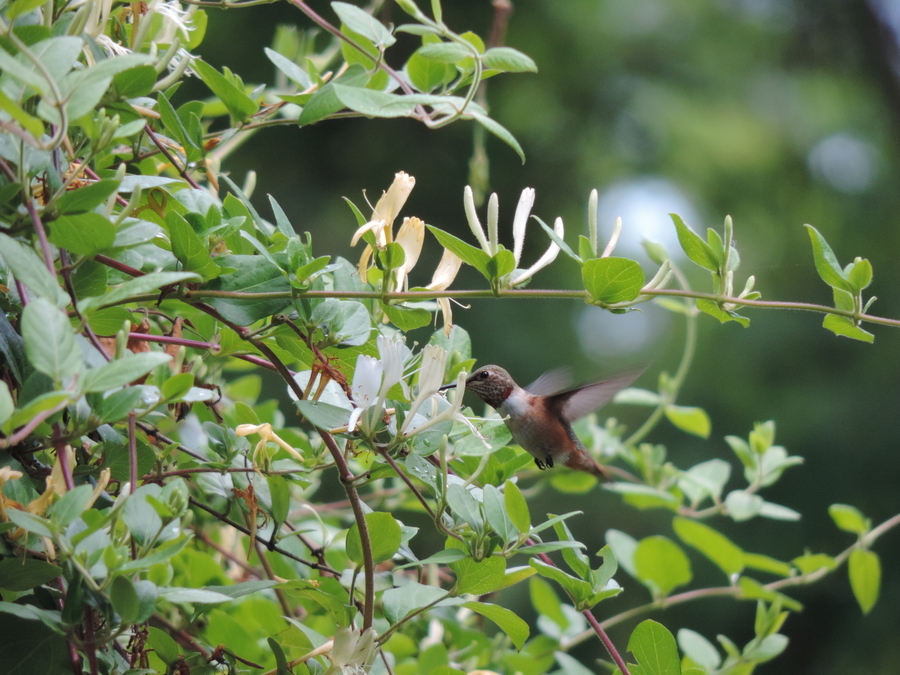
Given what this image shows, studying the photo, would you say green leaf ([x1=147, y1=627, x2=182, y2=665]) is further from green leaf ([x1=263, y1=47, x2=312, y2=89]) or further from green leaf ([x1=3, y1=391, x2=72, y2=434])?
green leaf ([x1=263, y1=47, x2=312, y2=89])

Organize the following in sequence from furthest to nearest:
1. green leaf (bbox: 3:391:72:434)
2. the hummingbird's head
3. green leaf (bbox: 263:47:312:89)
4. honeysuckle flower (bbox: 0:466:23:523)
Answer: the hummingbird's head < green leaf (bbox: 263:47:312:89) < honeysuckle flower (bbox: 0:466:23:523) < green leaf (bbox: 3:391:72:434)

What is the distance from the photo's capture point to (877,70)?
3.41 m

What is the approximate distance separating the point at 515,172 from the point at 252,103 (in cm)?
329

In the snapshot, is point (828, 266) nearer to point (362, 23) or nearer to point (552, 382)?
point (362, 23)

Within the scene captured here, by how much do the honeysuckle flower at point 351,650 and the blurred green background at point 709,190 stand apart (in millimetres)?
2844

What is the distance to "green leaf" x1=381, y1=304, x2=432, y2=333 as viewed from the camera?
65 centimetres

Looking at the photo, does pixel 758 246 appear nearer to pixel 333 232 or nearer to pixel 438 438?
pixel 333 232

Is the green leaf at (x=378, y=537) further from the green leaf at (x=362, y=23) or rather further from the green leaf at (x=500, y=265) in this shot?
the green leaf at (x=362, y=23)

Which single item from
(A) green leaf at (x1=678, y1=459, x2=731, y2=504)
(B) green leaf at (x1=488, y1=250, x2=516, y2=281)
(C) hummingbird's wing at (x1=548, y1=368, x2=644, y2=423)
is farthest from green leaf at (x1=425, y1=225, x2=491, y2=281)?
(A) green leaf at (x1=678, y1=459, x2=731, y2=504)

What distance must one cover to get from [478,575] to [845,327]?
31 centimetres

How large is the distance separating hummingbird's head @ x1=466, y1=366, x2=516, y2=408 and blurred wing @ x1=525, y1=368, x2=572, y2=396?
6.6 inches

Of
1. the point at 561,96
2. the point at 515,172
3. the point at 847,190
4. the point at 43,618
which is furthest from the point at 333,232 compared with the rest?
the point at 43,618

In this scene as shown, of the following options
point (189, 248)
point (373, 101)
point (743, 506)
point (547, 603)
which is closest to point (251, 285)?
point (189, 248)

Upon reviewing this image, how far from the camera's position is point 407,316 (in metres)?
0.65
